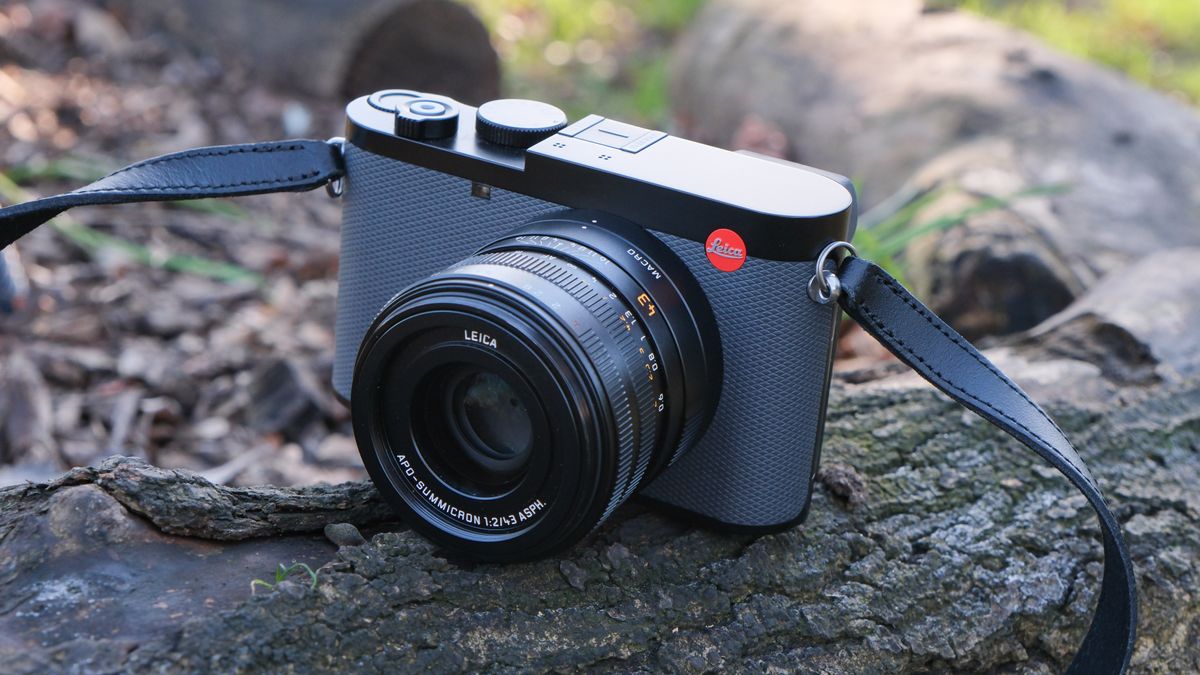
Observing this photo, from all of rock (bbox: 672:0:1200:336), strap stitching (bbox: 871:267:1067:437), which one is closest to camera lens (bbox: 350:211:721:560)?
strap stitching (bbox: 871:267:1067:437)

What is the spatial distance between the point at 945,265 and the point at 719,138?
69.8 inches

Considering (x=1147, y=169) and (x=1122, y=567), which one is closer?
(x=1122, y=567)

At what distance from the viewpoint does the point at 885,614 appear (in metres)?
1.58

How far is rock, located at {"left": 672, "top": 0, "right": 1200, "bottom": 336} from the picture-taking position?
2.60 m

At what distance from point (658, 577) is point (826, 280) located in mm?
447

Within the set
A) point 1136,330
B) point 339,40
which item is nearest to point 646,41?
point 339,40

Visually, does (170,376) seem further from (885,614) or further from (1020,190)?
(1020,190)

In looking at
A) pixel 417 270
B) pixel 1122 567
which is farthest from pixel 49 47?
pixel 1122 567

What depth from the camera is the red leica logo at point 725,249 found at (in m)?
1.51

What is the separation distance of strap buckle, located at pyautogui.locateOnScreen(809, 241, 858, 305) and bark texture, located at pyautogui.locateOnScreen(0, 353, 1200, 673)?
1.24ft

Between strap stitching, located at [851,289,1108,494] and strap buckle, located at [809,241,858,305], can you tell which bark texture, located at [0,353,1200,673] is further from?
strap buckle, located at [809,241,858,305]

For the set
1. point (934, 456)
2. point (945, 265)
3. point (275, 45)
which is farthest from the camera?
point (275, 45)

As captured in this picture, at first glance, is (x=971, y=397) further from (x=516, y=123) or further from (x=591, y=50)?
(x=591, y=50)

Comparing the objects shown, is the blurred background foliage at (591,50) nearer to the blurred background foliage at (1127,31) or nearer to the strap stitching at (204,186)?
the blurred background foliage at (1127,31)
